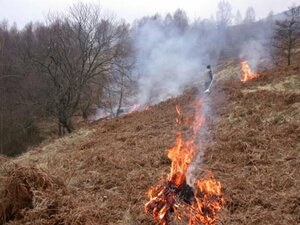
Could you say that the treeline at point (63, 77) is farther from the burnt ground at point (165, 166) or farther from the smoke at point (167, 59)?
the burnt ground at point (165, 166)

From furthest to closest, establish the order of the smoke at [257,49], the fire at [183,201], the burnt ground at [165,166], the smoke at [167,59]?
1. the smoke at [257,49]
2. the smoke at [167,59]
3. the burnt ground at [165,166]
4. the fire at [183,201]

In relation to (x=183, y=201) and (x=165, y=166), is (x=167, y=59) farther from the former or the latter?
(x=183, y=201)

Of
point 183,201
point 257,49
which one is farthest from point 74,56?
point 183,201

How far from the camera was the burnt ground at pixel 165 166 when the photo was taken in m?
7.23

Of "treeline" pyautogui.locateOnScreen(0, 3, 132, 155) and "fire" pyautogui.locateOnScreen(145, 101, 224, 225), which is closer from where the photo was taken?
"fire" pyautogui.locateOnScreen(145, 101, 224, 225)

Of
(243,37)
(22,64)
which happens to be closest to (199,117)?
(22,64)

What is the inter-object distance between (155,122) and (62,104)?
13002 millimetres

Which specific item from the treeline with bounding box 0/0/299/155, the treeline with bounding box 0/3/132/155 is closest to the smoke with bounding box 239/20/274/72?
the treeline with bounding box 0/0/299/155

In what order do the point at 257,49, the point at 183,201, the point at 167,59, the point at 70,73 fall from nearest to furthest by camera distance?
the point at 183,201
the point at 70,73
the point at 167,59
the point at 257,49

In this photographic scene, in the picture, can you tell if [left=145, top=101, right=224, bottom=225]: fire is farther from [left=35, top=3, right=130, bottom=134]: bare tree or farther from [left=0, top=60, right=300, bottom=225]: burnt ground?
[left=35, top=3, right=130, bottom=134]: bare tree

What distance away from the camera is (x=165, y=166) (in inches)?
423

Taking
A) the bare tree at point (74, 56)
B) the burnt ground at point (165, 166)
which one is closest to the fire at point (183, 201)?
the burnt ground at point (165, 166)

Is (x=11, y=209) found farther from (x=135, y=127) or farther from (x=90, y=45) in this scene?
(x=90, y=45)

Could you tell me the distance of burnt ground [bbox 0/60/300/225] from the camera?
723 cm
